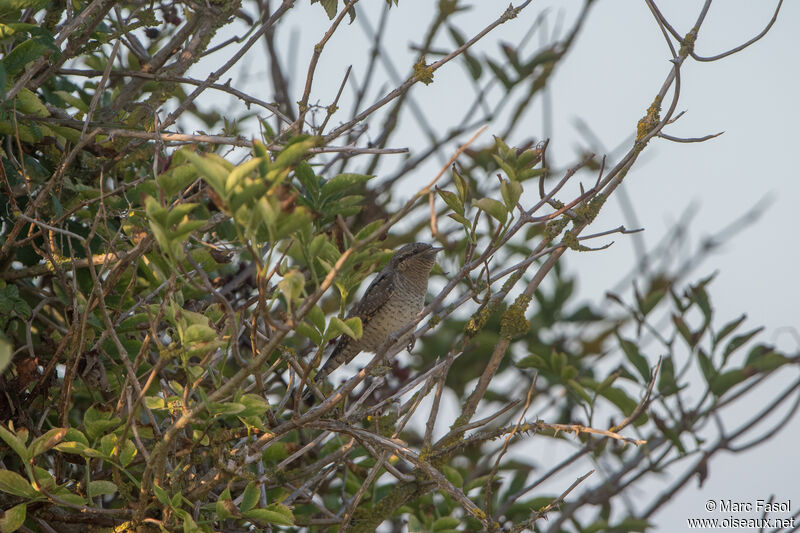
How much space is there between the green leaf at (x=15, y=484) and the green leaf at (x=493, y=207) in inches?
51.6

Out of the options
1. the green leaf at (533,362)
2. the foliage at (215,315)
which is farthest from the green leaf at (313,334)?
the green leaf at (533,362)

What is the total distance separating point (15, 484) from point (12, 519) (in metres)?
0.08

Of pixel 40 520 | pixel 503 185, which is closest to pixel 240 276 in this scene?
pixel 40 520

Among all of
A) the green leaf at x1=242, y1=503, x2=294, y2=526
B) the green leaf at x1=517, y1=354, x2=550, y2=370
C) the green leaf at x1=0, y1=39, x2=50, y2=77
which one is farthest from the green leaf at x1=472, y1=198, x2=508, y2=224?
the green leaf at x1=517, y1=354, x2=550, y2=370

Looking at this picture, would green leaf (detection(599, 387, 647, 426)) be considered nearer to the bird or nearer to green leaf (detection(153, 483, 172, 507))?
the bird

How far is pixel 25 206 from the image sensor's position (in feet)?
9.16

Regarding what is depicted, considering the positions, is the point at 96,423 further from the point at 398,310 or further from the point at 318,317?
the point at 398,310

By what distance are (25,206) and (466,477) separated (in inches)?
93.2

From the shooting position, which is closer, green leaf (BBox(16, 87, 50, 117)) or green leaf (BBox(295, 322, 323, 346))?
green leaf (BBox(295, 322, 323, 346))

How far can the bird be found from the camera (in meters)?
4.44

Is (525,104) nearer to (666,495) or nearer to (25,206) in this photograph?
(666,495)

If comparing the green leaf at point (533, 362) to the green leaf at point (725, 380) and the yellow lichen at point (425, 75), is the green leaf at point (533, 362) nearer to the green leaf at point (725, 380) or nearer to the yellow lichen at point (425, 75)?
the green leaf at point (725, 380)

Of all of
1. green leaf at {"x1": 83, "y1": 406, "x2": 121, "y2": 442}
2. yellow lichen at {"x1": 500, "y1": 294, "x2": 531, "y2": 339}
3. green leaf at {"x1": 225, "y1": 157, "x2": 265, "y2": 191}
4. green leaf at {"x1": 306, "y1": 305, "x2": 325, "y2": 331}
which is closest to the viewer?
green leaf at {"x1": 225, "y1": 157, "x2": 265, "y2": 191}

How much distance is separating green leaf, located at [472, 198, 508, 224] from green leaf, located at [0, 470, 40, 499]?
1.31 m
